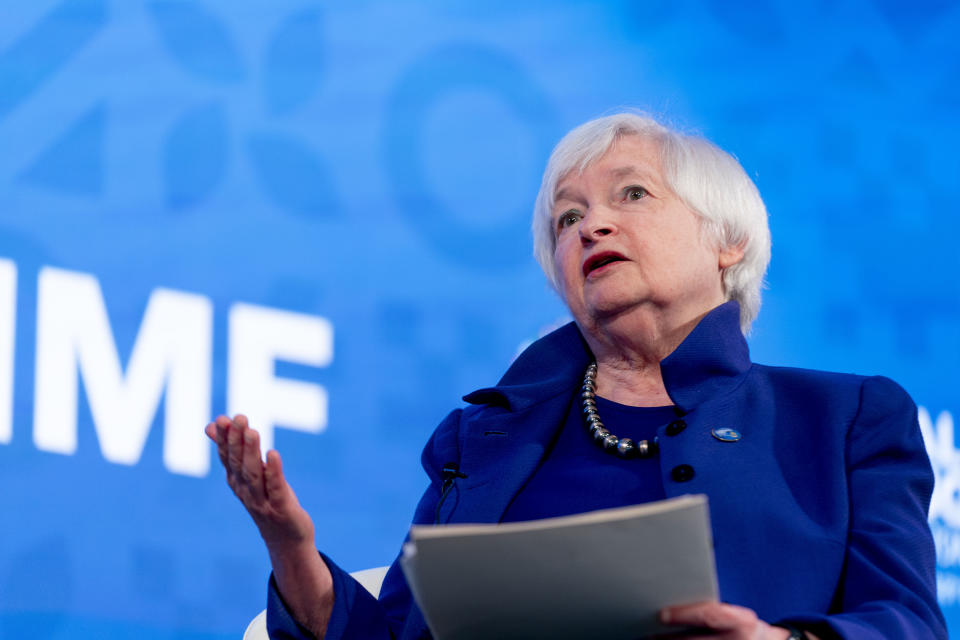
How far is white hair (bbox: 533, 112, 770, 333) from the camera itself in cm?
169

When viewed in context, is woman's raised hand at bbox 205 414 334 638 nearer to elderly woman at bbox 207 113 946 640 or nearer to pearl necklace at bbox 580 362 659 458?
elderly woman at bbox 207 113 946 640

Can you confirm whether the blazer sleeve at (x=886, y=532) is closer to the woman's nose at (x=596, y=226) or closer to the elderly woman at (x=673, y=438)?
the elderly woman at (x=673, y=438)

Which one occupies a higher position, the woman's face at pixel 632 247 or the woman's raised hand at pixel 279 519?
the woman's face at pixel 632 247

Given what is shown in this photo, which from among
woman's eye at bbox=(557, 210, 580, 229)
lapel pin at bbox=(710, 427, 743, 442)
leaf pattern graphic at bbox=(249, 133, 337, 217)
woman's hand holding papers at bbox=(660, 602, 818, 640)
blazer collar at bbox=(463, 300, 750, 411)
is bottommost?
woman's hand holding papers at bbox=(660, 602, 818, 640)

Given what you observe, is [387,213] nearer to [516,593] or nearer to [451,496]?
[451,496]

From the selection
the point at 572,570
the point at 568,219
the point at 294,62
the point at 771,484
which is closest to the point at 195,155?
the point at 294,62

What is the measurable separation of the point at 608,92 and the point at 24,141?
1381 millimetres

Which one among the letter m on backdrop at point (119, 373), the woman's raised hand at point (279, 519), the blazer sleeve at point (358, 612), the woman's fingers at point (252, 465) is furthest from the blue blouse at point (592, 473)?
the letter m on backdrop at point (119, 373)

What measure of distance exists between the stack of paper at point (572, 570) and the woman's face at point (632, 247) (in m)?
0.67

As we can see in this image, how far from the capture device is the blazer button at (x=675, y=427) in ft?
4.72

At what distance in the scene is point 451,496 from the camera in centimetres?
154

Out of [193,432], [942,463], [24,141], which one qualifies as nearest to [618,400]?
[193,432]

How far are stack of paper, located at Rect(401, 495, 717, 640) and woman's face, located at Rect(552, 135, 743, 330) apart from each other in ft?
2.19

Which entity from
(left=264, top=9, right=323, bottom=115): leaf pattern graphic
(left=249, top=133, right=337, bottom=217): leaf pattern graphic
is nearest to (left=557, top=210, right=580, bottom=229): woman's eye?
(left=249, top=133, right=337, bottom=217): leaf pattern graphic
